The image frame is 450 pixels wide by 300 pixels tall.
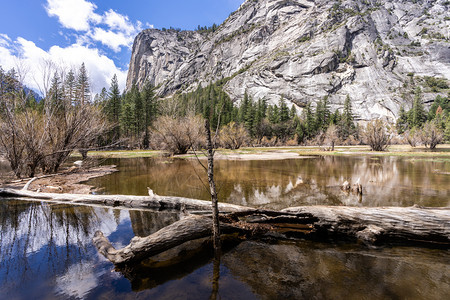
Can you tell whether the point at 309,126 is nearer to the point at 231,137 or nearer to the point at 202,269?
the point at 231,137

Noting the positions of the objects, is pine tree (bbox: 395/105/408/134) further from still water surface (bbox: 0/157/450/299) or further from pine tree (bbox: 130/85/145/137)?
still water surface (bbox: 0/157/450/299)

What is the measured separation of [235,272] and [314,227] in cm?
259

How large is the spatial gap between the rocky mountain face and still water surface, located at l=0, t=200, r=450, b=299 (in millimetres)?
98507

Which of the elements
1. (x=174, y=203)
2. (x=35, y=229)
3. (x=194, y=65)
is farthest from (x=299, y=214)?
(x=194, y=65)

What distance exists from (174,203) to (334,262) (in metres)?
4.85

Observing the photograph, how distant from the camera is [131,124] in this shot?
5894cm

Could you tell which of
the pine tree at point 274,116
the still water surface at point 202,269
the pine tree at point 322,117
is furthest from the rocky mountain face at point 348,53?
the still water surface at point 202,269

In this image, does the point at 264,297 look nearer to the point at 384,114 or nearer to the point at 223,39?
the point at 384,114

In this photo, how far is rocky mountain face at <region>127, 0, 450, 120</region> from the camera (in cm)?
9025

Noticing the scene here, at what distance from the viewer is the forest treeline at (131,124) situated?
10977mm

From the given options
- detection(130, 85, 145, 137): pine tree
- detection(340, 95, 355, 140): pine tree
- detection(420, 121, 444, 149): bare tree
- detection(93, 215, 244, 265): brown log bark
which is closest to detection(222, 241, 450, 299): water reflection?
detection(93, 215, 244, 265): brown log bark

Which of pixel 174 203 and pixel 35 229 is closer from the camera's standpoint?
pixel 35 229

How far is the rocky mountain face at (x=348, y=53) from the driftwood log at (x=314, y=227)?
9704 cm

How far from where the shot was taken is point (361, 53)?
98250 mm
